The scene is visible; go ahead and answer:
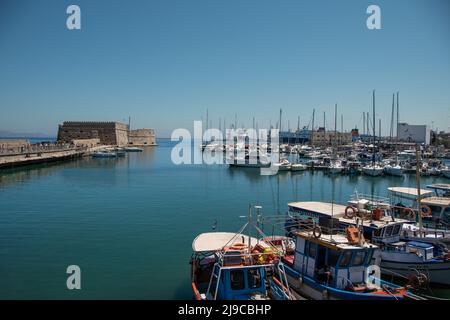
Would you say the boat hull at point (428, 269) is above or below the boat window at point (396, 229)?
below

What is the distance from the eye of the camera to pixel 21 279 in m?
16.8

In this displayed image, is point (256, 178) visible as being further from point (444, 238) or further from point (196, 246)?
point (196, 246)

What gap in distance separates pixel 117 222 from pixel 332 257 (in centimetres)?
1995

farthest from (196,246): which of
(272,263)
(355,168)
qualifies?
(355,168)

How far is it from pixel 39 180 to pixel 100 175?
1074 cm

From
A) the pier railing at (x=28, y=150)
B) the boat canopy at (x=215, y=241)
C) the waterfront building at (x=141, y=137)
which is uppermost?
the waterfront building at (x=141, y=137)

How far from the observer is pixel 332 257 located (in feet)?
43.5

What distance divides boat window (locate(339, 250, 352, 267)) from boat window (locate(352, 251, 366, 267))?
0.72 ft

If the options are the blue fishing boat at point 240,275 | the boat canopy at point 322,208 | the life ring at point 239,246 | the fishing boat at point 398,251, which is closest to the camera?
the blue fishing boat at point 240,275

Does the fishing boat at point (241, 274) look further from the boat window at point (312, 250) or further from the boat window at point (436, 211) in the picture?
the boat window at point (436, 211)

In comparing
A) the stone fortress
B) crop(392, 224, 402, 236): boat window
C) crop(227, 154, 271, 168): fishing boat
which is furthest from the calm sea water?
the stone fortress

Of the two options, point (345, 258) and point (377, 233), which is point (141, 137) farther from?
point (345, 258)

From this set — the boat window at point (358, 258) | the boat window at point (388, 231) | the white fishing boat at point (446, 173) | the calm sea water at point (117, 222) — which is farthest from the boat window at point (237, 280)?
the white fishing boat at point (446, 173)

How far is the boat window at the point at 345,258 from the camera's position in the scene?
12.9m
